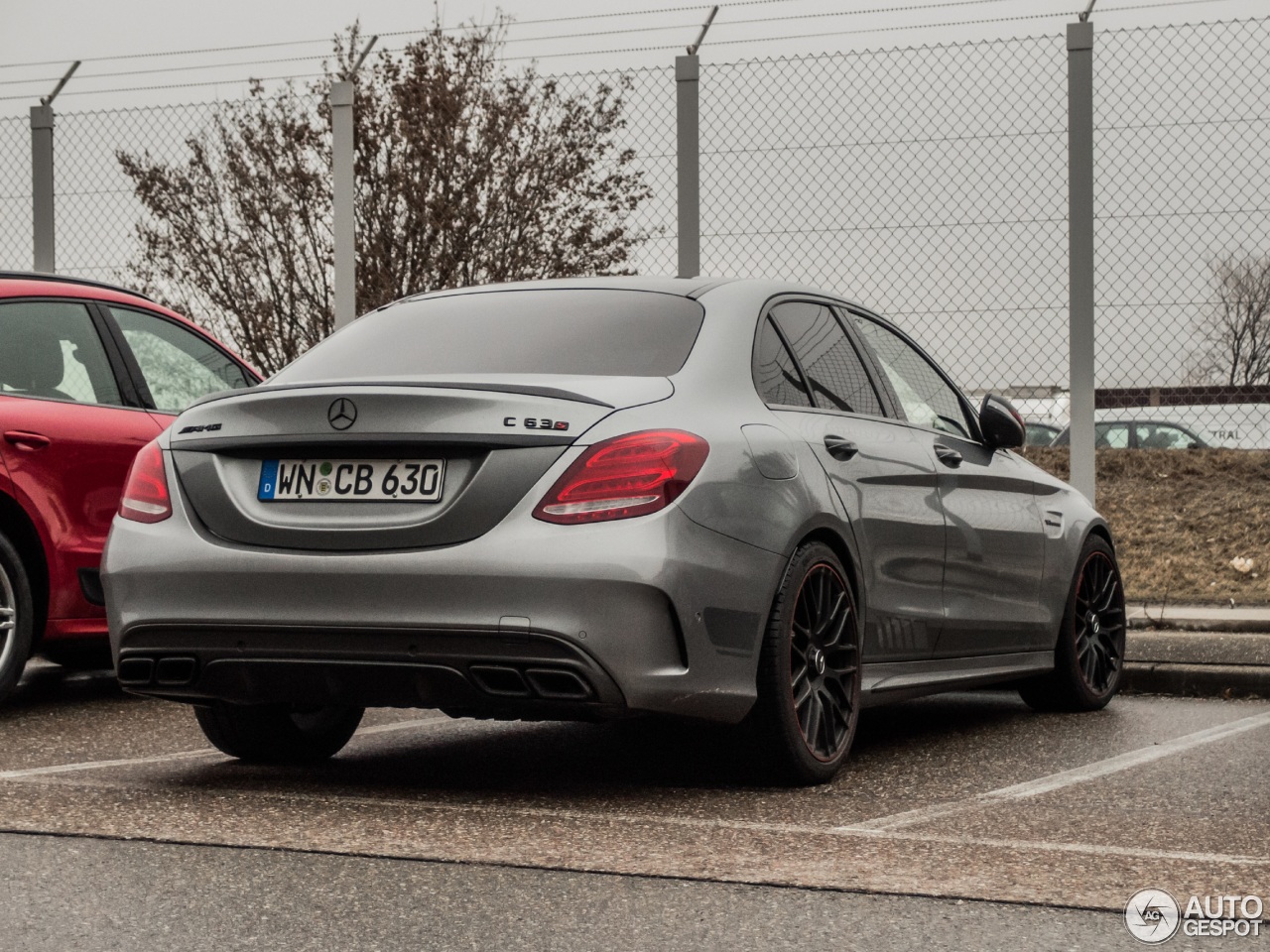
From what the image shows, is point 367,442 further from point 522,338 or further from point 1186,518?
point 1186,518

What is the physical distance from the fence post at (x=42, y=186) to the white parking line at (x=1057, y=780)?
828 centimetres

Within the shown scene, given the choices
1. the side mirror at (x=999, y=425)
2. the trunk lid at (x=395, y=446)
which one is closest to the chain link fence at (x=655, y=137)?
the side mirror at (x=999, y=425)

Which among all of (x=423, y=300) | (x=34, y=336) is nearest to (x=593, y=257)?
(x=34, y=336)

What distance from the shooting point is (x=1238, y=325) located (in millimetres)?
10727

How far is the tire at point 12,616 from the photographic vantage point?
22.5 ft

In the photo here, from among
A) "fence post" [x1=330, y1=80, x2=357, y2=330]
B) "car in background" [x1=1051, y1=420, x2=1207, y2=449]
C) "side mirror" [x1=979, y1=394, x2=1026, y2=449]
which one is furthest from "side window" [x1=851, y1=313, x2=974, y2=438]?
"car in background" [x1=1051, y1=420, x2=1207, y2=449]

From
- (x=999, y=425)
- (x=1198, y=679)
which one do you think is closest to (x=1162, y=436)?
(x=1198, y=679)

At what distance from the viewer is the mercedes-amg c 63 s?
15.2ft

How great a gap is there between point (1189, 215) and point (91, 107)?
7.01m

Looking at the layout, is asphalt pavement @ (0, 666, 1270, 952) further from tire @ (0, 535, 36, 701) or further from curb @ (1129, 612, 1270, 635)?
curb @ (1129, 612, 1270, 635)

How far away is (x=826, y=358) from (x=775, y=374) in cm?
48

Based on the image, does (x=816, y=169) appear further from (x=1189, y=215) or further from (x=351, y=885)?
(x=351, y=885)

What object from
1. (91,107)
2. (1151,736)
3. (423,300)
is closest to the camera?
(423,300)

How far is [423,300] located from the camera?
19.5ft
